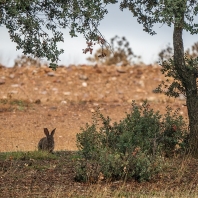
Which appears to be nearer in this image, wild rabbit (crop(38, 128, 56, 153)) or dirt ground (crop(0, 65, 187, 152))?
wild rabbit (crop(38, 128, 56, 153))

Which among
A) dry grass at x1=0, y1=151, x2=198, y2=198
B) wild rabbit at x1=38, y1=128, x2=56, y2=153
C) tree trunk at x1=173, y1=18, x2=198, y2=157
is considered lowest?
Result: dry grass at x1=0, y1=151, x2=198, y2=198

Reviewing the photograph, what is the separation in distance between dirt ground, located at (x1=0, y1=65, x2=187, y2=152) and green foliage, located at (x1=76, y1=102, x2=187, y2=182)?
4.59m

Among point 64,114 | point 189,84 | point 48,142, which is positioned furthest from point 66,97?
point 189,84

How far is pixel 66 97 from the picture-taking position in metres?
26.0

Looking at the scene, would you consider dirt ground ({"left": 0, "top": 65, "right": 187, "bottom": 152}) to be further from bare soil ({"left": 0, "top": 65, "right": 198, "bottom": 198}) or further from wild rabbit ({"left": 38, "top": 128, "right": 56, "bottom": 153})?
wild rabbit ({"left": 38, "top": 128, "right": 56, "bottom": 153})

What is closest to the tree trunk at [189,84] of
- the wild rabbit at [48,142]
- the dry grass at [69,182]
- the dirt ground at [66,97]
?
the dry grass at [69,182]

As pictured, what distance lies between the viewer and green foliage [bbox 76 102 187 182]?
10703 millimetres

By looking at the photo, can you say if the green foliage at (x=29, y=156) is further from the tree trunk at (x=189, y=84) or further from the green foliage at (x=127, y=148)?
the tree trunk at (x=189, y=84)

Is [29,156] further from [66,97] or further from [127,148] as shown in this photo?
[66,97]

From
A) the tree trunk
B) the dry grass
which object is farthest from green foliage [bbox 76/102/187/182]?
the tree trunk

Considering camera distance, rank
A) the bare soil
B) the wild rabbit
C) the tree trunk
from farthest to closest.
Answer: the wild rabbit
the tree trunk
the bare soil

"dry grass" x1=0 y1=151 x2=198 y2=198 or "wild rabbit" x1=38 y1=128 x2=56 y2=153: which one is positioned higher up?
"wild rabbit" x1=38 y1=128 x2=56 y2=153

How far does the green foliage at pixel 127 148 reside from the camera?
10.7m

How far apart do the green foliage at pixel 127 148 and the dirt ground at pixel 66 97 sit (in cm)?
459
